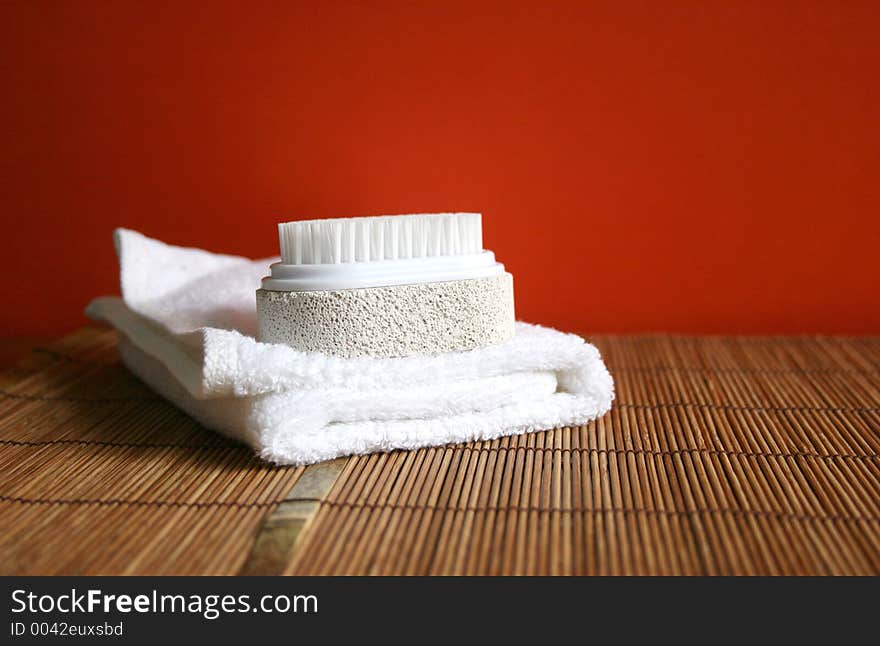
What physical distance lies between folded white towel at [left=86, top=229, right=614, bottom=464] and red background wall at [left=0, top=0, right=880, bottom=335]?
47 cm

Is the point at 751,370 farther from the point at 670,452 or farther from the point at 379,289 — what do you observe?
the point at 379,289

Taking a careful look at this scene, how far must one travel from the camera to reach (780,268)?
4.26 feet

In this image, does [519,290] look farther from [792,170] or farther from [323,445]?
[323,445]

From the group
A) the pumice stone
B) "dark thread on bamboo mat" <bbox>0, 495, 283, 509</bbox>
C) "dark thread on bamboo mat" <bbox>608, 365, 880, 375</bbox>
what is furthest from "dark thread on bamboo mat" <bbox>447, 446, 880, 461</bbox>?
"dark thread on bamboo mat" <bbox>608, 365, 880, 375</bbox>

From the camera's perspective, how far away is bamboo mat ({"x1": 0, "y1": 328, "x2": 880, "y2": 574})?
54 cm

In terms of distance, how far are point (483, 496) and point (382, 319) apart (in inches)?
7.8

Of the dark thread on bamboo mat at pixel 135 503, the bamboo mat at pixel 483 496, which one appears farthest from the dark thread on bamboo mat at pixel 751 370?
the dark thread on bamboo mat at pixel 135 503

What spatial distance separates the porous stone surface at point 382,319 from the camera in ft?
2.47

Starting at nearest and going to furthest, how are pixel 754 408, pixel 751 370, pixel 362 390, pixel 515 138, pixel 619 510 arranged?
1. pixel 619 510
2. pixel 362 390
3. pixel 754 408
4. pixel 751 370
5. pixel 515 138

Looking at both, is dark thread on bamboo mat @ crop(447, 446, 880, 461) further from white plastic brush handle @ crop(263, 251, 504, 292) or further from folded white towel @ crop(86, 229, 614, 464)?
white plastic brush handle @ crop(263, 251, 504, 292)

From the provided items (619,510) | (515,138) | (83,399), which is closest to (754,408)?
(619,510)

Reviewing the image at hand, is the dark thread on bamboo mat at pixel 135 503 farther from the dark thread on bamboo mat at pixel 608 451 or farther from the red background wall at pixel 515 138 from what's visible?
the red background wall at pixel 515 138

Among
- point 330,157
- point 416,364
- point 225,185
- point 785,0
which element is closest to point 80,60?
point 225,185

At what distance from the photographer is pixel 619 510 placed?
0.61 m
